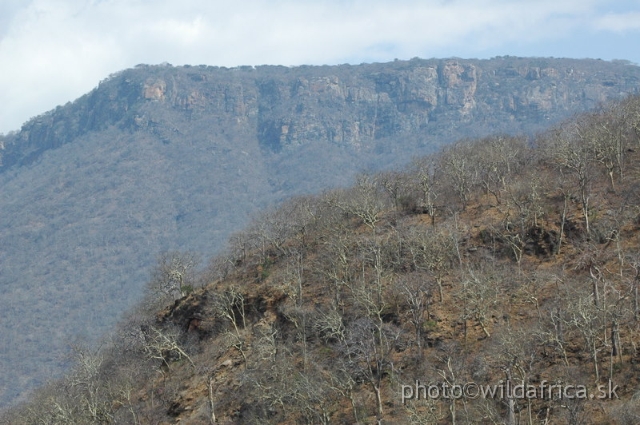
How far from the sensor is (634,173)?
80.1m

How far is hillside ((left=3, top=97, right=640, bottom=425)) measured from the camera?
54094 mm

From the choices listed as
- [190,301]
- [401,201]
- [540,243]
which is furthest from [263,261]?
[540,243]

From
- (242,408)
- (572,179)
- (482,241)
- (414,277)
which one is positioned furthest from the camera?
(572,179)

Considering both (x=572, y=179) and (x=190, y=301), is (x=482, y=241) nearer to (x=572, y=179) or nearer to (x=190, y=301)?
(x=572, y=179)

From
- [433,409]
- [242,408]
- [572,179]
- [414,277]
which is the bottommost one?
[242,408]

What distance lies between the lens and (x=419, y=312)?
2549 inches

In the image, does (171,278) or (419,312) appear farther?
(171,278)

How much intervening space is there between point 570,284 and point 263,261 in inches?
1496

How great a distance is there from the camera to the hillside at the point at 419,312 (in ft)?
177

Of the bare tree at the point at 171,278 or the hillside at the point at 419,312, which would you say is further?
the bare tree at the point at 171,278

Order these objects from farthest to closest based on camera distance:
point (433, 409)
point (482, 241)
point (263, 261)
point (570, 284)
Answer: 1. point (263, 261)
2. point (482, 241)
3. point (570, 284)
4. point (433, 409)

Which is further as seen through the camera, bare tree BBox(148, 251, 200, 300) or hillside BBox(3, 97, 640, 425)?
bare tree BBox(148, 251, 200, 300)

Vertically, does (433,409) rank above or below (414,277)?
below

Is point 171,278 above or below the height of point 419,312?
below
